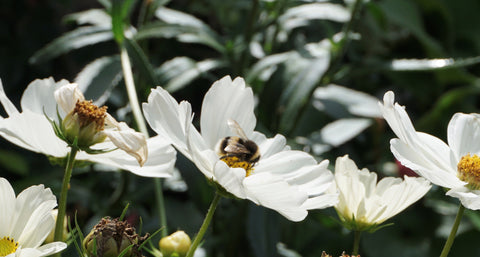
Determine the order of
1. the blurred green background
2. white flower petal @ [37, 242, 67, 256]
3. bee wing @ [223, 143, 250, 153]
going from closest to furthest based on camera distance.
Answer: white flower petal @ [37, 242, 67, 256] < bee wing @ [223, 143, 250, 153] < the blurred green background

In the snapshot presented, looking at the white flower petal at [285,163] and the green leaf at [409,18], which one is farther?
the green leaf at [409,18]

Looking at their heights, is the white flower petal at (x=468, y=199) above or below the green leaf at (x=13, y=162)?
below

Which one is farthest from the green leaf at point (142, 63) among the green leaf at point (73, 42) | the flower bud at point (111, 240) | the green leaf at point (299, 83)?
the flower bud at point (111, 240)

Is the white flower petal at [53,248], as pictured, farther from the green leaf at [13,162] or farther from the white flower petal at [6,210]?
the green leaf at [13,162]

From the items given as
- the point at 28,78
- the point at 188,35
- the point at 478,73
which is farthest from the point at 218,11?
the point at 478,73

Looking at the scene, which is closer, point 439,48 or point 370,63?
point 370,63

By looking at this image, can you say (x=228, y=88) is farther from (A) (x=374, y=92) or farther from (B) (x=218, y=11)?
(A) (x=374, y=92)

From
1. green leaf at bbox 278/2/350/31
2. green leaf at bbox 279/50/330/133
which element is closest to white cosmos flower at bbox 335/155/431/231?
green leaf at bbox 279/50/330/133

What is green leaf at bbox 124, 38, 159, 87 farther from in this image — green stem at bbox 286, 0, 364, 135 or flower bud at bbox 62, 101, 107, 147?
flower bud at bbox 62, 101, 107, 147
